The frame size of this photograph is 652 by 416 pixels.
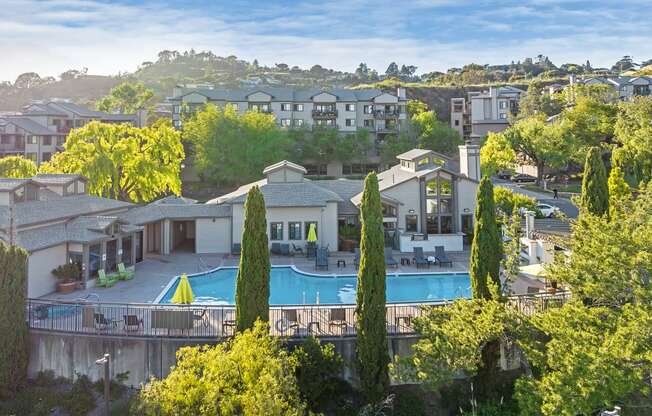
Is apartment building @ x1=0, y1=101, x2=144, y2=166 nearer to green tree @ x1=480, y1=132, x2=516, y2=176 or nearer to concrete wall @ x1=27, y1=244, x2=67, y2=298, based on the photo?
concrete wall @ x1=27, y1=244, x2=67, y2=298

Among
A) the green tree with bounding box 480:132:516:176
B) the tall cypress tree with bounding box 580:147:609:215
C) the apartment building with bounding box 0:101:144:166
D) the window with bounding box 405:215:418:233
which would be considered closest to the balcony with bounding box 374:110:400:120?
the green tree with bounding box 480:132:516:176

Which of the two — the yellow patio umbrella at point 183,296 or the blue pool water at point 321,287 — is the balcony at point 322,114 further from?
the yellow patio umbrella at point 183,296

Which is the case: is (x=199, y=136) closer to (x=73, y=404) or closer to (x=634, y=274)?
(x=73, y=404)

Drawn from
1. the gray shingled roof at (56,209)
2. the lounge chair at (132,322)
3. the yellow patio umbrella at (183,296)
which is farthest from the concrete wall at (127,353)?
the gray shingled roof at (56,209)

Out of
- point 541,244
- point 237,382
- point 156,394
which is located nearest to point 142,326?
point 156,394

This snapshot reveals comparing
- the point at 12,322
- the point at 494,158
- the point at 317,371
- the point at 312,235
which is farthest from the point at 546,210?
the point at 12,322
